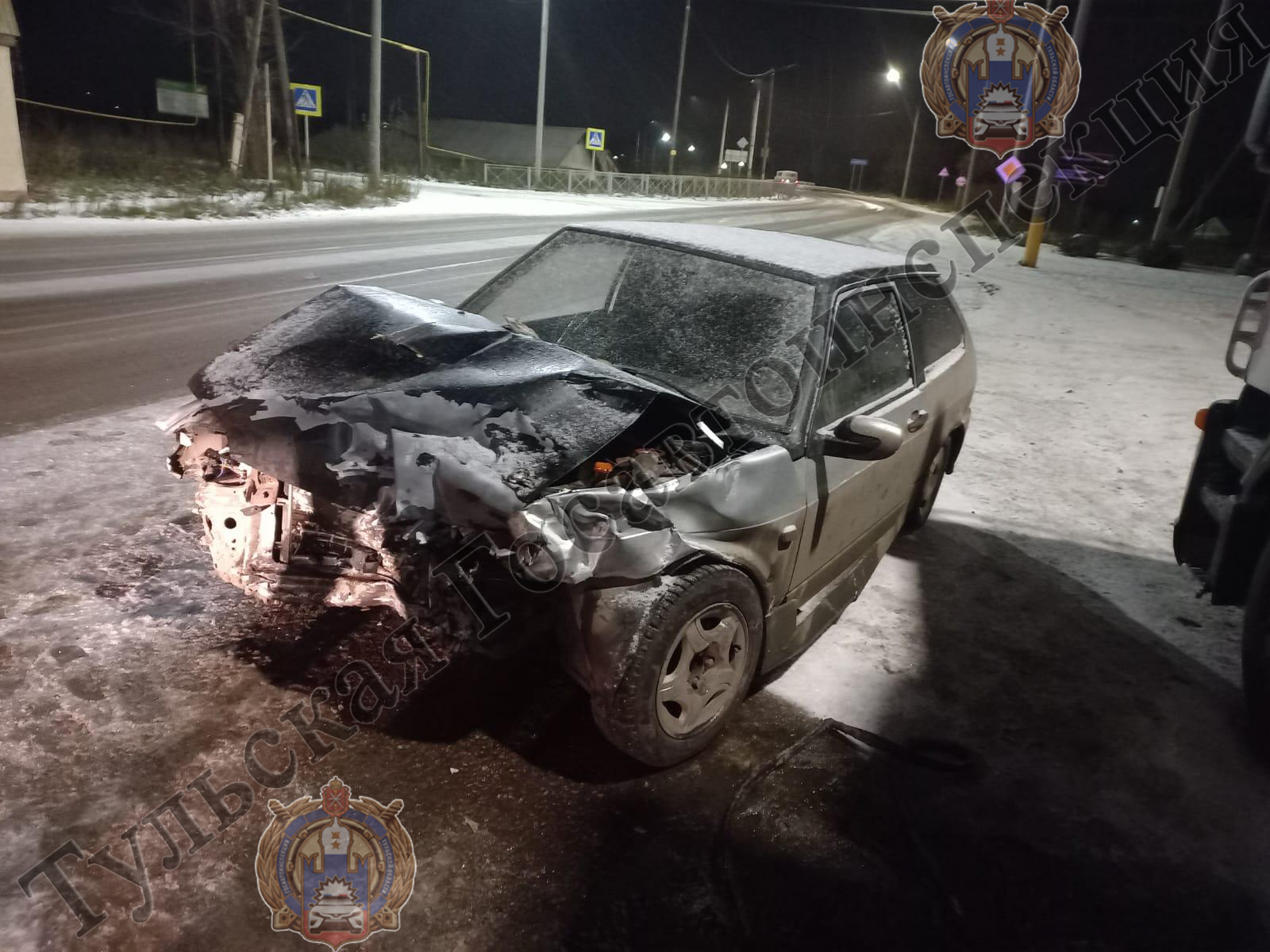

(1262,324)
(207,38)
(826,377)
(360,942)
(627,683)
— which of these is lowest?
(360,942)

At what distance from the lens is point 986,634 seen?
4.09m

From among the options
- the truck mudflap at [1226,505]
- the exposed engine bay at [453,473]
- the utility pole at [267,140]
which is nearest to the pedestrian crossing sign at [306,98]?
the utility pole at [267,140]

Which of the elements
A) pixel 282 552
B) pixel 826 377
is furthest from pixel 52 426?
pixel 826 377

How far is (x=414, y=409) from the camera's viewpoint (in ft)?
9.47

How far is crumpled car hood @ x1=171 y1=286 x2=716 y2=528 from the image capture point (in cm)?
257

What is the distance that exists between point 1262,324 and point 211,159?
3231 centimetres

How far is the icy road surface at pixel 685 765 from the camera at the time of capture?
2.38m

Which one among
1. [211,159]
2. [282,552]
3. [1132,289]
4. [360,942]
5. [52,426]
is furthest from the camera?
[211,159]

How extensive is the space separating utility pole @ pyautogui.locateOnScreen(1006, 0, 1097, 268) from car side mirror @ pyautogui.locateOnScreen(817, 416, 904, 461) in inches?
671

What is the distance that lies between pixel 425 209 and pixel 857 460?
2469 cm

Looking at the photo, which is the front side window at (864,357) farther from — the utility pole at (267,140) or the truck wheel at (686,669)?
the utility pole at (267,140)

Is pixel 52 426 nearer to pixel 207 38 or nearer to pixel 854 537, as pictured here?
pixel 854 537

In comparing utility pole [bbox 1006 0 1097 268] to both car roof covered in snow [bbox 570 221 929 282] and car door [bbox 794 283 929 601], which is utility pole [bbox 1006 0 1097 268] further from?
car door [bbox 794 283 929 601]

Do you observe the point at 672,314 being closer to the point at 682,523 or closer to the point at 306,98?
the point at 682,523
